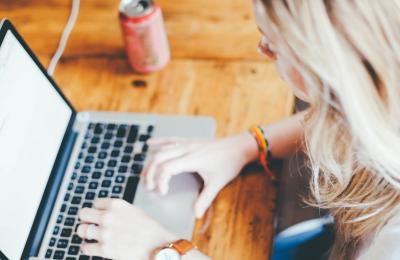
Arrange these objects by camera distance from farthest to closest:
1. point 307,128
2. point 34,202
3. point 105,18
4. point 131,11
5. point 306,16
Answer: point 105,18 → point 131,11 → point 34,202 → point 307,128 → point 306,16

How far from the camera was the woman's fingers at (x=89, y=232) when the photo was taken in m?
0.91

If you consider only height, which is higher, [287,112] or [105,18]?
[105,18]

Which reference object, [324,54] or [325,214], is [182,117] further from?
[324,54]

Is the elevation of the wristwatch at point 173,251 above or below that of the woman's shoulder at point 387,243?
above

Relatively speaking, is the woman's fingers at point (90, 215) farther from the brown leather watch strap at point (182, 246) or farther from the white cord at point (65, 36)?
the white cord at point (65, 36)

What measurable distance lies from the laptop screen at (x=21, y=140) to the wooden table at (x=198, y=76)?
0.56ft

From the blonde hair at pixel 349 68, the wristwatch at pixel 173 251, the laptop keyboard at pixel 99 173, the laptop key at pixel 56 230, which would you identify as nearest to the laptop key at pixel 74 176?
the laptop keyboard at pixel 99 173

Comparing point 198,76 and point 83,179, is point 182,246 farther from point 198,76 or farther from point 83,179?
point 198,76

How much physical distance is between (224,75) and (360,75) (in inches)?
20.6

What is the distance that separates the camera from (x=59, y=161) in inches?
40.4

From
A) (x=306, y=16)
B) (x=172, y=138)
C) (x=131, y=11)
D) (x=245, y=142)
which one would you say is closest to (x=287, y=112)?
(x=245, y=142)

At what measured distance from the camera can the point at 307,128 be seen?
78cm

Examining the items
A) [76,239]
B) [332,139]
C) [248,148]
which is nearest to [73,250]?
[76,239]

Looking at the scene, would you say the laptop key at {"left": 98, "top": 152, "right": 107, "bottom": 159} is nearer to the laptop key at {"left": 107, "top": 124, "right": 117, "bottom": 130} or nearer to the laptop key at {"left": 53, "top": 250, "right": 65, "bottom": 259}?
the laptop key at {"left": 107, "top": 124, "right": 117, "bottom": 130}
